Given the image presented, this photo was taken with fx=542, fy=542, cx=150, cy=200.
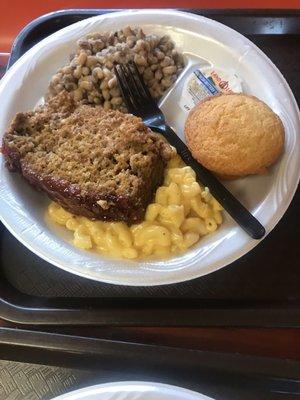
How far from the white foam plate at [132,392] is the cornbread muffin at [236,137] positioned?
56 centimetres

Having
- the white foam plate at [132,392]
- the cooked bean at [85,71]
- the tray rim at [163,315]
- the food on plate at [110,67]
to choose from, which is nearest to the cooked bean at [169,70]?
the food on plate at [110,67]

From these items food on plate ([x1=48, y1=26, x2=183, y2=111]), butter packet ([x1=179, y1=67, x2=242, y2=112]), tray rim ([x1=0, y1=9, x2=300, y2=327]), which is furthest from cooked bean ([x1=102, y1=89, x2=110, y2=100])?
tray rim ([x1=0, y1=9, x2=300, y2=327])

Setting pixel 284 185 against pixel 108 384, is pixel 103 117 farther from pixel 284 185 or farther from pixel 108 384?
pixel 108 384

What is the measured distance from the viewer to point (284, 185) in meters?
1.39

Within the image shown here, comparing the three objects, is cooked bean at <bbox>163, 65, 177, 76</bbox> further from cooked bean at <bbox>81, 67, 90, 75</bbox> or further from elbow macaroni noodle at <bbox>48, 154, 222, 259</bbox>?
elbow macaroni noodle at <bbox>48, 154, 222, 259</bbox>

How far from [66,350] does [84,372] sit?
0.07 m

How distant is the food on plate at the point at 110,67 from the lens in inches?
63.4

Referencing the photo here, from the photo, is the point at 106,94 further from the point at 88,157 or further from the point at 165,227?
the point at 165,227

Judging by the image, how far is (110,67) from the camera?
5.32 feet

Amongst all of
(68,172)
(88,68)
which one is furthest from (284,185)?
(88,68)

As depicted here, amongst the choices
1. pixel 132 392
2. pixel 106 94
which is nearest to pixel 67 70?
pixel 106 94

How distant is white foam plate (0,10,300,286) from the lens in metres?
1.34

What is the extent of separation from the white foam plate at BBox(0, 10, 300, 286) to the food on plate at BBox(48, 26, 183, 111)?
2.4 inches

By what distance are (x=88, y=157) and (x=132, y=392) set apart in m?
0.60
